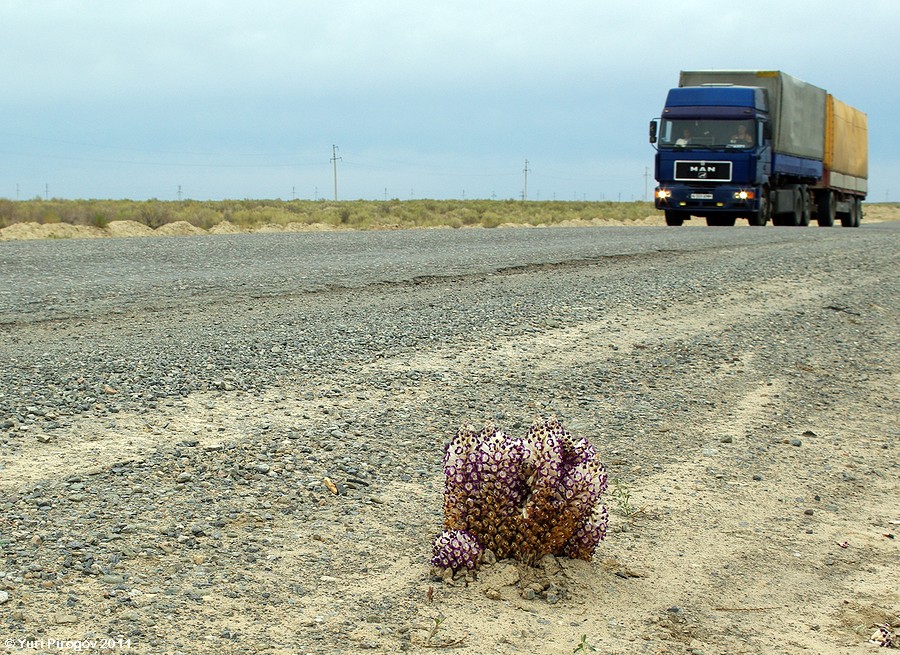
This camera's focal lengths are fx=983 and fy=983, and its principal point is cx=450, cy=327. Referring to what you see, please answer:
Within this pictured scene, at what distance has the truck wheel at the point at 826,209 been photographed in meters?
34.2

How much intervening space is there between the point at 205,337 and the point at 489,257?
24.7 feet

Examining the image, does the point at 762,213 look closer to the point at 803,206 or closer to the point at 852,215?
the point at 803,206

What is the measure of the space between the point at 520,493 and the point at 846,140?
117 feet

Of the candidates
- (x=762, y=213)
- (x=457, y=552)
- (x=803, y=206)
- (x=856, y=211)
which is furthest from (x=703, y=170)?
(x=457, y=552)

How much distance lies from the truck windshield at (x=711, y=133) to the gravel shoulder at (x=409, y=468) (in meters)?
17.1

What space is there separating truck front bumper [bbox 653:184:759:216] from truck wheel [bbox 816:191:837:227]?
8.32 metres

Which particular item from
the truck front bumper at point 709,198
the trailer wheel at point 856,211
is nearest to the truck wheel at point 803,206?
the truck front bumper at point 709,198

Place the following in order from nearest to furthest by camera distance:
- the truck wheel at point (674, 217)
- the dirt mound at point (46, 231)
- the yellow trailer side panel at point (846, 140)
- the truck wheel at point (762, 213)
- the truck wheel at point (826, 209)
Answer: the dirt mound at point (46, 231)
the truck wheel at point (762, 213)
the truck wheel at point (674, 217)
the yellow trailer side panel at point (846, 140)
the truck wheel at point (826, 209)

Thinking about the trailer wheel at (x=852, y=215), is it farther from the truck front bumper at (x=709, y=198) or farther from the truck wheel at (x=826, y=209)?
the truck front bumper at (x=709, y=198)

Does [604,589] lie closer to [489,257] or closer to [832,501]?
[832,501]

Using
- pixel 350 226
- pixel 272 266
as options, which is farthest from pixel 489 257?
pixel 350 226

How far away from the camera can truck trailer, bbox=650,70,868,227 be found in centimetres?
2628

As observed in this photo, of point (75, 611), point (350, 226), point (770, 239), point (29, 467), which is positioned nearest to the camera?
point (75, 611)

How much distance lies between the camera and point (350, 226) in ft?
113
